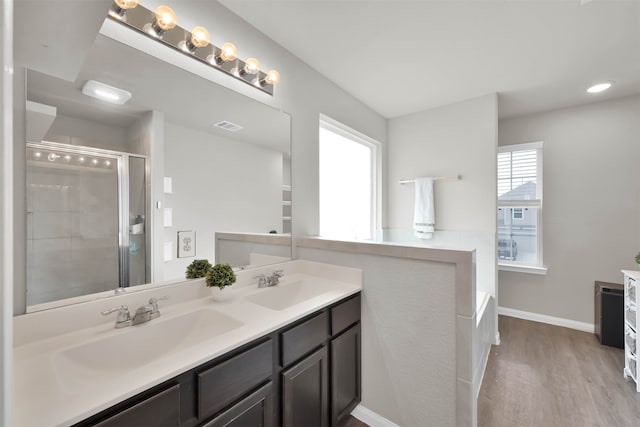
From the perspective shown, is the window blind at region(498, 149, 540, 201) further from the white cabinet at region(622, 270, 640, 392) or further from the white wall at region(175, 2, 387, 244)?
the white wall at region(175, 2, 387, 244)

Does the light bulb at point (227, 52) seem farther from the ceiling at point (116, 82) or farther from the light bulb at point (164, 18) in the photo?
the light bulb at point (164, 18)

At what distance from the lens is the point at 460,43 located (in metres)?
1.81

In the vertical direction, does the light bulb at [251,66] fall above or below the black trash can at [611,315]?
above

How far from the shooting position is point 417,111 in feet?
9.98

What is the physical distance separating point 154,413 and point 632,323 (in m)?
3.18

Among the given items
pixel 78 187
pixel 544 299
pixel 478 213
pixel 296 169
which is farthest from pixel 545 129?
pixel 78 187

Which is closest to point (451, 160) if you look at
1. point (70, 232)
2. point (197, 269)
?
point (197, 269)

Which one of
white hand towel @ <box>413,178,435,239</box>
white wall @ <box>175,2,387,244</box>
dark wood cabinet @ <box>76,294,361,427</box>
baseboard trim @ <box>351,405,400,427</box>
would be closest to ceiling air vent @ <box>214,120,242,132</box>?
white wall @ <box>175,2,387,244</box>

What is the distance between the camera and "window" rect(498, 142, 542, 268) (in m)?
3.11

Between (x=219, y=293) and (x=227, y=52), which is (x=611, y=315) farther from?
(x=227, y=52)

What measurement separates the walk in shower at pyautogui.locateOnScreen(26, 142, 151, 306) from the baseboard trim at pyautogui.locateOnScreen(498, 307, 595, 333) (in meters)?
3.92

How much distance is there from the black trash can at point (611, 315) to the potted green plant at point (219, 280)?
135 inches

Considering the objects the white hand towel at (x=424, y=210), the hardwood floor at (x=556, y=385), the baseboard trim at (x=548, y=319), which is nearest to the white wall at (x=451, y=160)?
the white hand towel at (x=424, y=210)

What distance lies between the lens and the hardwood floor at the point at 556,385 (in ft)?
5.35
